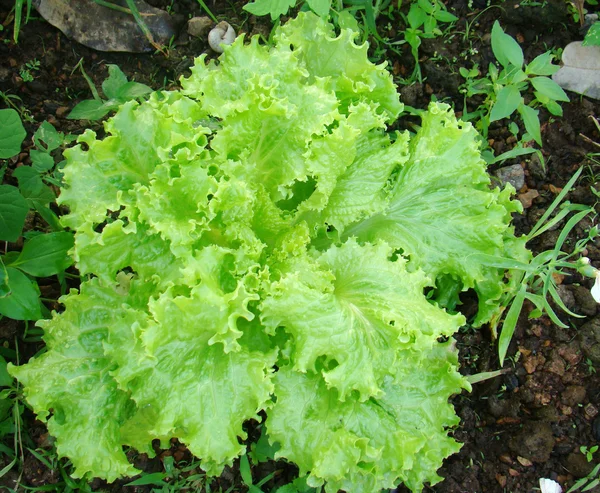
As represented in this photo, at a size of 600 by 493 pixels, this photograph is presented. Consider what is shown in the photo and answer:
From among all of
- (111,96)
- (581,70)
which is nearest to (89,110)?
(111,96)

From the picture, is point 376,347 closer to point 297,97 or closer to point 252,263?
point 252,263

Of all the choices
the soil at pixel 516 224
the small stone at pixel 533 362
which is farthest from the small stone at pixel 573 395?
the small stone at pixel 533 362

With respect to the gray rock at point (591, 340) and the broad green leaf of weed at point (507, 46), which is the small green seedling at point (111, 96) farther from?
the gray rock at point (591, 340)

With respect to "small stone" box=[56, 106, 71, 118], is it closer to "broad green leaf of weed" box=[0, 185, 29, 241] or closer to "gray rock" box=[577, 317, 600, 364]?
"broad green leaf of weed" box=[0, 185, 29, 241]

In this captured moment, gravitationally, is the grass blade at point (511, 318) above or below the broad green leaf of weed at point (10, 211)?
below

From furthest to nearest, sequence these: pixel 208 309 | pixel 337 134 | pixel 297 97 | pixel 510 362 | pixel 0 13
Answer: pixel 0 13 → pixel 510 362 → pixel 297 97 → pixel 337 134 → pixel 208 309

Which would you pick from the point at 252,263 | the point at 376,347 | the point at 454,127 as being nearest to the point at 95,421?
the point at 252,263
